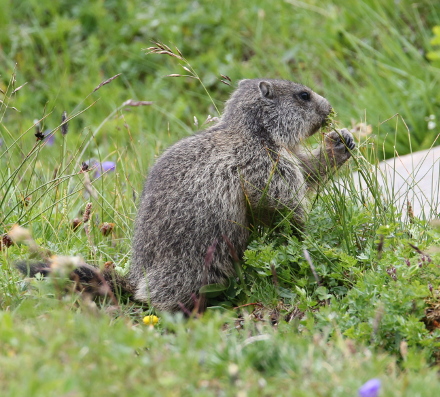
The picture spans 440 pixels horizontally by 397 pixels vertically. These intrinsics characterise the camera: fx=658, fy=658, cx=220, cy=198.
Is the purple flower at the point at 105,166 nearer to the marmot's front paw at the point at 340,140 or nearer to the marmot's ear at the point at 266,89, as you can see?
the marmot's ear at the point at 266,89

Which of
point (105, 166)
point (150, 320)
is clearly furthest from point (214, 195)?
point (105, 166)

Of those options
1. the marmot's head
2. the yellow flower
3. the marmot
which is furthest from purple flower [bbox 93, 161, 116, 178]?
the yellow flower

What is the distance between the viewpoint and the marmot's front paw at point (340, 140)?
4609 mm

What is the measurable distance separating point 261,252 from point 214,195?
0.46 meters

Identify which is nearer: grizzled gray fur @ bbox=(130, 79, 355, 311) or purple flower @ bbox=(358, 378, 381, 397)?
purple flower @ bbox=(358, 378, 381, 397)

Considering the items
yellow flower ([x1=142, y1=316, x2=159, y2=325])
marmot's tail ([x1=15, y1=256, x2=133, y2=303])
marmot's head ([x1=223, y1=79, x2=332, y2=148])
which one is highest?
marmot's head ([x1=223, y1=79, x2=332, y2=148])

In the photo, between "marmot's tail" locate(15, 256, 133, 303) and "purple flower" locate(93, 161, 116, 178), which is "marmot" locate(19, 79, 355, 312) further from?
"purple flower" locate(93, 161, 116, 178)

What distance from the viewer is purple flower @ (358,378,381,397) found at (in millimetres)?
2295

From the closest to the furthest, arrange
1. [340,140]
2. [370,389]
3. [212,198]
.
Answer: [370,389]
[212,198]
[340,140]

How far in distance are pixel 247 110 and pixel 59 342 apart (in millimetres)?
2557

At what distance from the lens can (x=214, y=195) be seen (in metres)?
4.05

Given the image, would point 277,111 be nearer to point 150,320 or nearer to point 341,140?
point 341,140

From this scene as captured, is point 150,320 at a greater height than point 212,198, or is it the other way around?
point 212,198

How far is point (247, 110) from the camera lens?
4582mm
